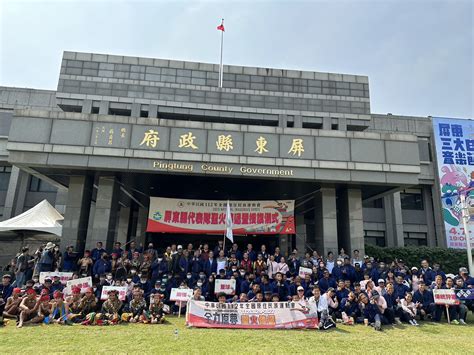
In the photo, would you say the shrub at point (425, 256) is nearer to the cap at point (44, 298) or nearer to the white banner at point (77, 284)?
the white banner at point (77, 284)

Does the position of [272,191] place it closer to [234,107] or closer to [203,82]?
[234,107]

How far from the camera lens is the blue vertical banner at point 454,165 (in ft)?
84.1

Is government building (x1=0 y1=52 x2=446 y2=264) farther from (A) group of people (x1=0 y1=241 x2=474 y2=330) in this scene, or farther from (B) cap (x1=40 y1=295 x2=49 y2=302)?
(B) cap (x1=40 y1=295 x2=49 y2=302)

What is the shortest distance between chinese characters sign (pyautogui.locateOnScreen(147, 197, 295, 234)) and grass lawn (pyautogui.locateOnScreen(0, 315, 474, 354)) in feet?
23.2

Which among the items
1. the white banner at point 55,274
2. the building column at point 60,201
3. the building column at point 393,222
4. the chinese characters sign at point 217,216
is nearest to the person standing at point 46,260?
the white banner at point 55,274

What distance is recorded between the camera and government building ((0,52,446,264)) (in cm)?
1405

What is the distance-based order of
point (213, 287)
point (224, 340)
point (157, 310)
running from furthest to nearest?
point (213, 287)
point (157, 310)
point (224, 340)

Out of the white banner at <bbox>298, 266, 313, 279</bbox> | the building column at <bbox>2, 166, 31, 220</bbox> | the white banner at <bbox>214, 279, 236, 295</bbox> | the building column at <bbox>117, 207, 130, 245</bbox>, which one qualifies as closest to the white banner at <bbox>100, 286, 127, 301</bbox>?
the white banner at <bbox>214, 279, 236, 295</bbox>

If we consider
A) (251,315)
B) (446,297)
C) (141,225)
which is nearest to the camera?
(251,315)

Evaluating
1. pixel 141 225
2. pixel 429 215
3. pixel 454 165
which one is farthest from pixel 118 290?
pixel 454 165

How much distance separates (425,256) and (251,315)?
18.8 meters

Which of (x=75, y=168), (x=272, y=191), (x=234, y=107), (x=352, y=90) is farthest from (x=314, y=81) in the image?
(x=75, y=168)

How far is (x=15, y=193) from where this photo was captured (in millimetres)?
26078

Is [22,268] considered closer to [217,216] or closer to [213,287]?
[213,287]
